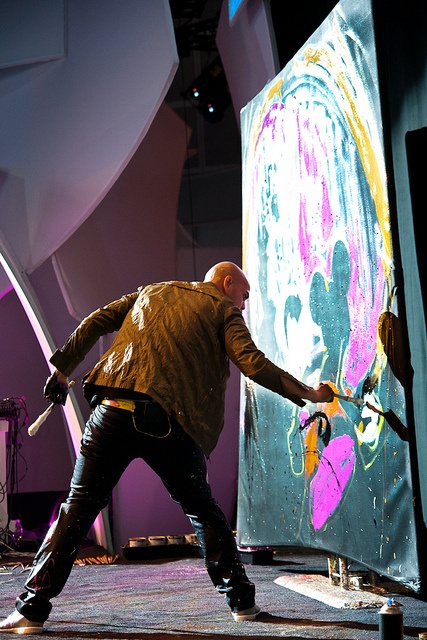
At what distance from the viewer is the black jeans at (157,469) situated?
9.81 ft

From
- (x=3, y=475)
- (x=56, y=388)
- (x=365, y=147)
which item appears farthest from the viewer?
(x=3, y=475)

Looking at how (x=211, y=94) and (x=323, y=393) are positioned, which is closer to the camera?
(x=323, y=393)

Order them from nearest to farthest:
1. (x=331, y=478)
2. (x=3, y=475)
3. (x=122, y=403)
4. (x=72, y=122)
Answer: (x=122, y=403) → (x=331, y=478) → (x=72, y=122) → (x=3, y=475)

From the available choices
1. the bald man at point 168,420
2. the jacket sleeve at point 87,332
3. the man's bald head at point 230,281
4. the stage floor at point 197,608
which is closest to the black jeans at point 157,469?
the bald man at point 168,420

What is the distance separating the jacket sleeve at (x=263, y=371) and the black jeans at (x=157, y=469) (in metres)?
0.35

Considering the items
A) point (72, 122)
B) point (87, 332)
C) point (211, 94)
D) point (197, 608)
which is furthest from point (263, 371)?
point (211, 94)

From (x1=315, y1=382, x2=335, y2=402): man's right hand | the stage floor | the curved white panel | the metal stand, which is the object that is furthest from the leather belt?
the metal stand

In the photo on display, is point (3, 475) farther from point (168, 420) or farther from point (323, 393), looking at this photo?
point (323, 393)

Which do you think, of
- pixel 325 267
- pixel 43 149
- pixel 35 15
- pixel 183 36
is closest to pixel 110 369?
pixel 325 267

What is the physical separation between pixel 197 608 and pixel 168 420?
3.02 ft

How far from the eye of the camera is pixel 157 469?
10.4ft

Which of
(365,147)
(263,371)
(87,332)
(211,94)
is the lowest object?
(263,371)

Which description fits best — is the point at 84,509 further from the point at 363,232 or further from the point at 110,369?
the point at 363,232

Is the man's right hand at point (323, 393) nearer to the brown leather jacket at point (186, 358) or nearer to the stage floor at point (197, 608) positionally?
the brown leather jacket at point (186, 358)
